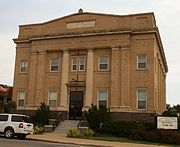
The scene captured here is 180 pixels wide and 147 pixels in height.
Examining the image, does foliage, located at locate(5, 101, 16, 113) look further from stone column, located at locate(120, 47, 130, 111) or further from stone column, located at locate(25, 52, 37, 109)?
stone column, located at locate(120, 47, 130, 111)

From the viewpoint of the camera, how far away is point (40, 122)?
34.6 m

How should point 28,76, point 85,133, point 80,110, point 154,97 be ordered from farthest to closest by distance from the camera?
point 28,76
point 80,110
point 154,97
point 85,133

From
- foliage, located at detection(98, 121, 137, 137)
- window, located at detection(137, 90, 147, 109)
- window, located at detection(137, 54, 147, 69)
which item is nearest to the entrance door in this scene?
foliage, located at detection(98, 121, 137, 137)

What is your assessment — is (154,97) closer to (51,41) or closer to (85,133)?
(85,133)

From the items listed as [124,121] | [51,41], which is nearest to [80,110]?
[124,121]

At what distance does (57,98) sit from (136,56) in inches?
386

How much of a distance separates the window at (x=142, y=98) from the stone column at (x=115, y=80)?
82.9 inches

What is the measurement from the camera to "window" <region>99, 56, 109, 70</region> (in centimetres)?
3629

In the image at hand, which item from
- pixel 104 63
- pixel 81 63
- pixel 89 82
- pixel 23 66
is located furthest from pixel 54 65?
pixel 104 63

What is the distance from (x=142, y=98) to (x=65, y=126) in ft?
27.0

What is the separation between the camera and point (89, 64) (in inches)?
1437

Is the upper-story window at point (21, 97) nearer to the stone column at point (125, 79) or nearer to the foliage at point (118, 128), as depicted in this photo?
the foliage at point (118, 128)

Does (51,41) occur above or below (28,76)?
above

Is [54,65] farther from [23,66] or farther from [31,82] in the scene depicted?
[23,66]
